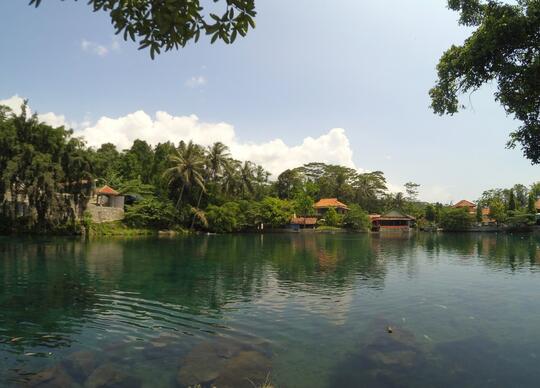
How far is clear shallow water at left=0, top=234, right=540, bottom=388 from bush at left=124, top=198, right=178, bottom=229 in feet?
107

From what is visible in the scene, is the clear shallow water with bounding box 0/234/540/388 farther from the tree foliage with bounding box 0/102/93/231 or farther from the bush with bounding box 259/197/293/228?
the bush with bounding box 259/197/293/228

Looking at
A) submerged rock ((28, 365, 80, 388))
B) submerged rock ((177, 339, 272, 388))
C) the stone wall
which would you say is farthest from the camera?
the stone wall

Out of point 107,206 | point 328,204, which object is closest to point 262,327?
point 107,206

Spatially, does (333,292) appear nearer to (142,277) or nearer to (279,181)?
(142,277)

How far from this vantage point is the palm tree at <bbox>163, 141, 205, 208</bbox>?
59188 mm

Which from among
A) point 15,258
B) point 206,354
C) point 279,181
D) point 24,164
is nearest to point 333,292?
point 206,354

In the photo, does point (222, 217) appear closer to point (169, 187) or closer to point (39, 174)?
point (169, 187)

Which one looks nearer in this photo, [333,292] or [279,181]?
[333,292]

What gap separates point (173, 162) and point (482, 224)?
70.2 m

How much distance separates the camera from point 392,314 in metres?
14.0

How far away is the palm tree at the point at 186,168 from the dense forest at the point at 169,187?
156 millimetres

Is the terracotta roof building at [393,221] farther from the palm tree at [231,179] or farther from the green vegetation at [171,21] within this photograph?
the green vegetation at [171,21]

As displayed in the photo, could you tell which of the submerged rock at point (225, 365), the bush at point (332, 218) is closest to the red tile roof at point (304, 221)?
the bush at point (332, 218)

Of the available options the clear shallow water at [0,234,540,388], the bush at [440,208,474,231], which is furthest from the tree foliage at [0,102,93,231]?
Answer: the bush at [440,208,474,231]
